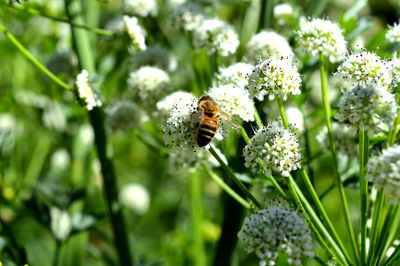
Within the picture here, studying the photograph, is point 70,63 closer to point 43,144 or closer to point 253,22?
point 43,144

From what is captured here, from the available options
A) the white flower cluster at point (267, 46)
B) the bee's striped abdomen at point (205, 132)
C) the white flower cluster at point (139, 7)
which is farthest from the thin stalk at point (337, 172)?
the white flower cluster at point (139, 7)

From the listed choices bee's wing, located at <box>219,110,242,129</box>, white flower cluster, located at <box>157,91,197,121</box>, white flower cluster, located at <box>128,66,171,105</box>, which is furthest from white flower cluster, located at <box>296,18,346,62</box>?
white flower cluster, located at <box>128,66,171,105</box>

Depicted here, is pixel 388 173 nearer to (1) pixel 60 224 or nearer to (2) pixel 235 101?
(2) pixel 235 101

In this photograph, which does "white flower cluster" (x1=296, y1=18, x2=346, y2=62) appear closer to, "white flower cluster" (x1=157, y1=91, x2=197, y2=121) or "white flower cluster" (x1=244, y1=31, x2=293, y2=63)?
"white flower cluster" (x1=244, y1=31, x2=293, y2=63)

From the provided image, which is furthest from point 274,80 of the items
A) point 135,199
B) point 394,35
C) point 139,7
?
point 135,199

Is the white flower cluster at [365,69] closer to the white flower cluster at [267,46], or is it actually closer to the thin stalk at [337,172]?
the thin stalk at [337,172]

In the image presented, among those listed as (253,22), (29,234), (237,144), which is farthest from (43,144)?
(237,144)
